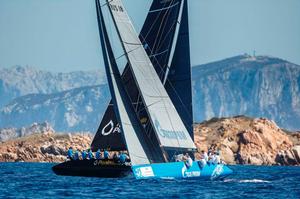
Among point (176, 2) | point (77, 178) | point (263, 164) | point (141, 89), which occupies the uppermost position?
point (176, 2)

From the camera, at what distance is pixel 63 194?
5353cm

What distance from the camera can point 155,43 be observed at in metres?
73.9

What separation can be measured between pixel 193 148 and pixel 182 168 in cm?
252

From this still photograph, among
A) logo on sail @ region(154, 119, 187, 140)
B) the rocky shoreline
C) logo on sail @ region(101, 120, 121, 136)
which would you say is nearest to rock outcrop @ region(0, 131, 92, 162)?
the rocky shoreline

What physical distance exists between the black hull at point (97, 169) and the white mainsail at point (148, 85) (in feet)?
13.7

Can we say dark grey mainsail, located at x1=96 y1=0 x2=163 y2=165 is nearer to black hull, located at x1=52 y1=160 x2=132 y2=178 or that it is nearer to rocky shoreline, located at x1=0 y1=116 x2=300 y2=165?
black hull, located at x1=52 y1=160 x2=132 y2=178

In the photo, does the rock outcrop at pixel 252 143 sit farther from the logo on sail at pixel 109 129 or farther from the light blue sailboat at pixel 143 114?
the light blue sailboat at pixel 143 114

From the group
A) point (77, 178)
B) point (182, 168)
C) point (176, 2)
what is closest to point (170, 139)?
point (182, 168)

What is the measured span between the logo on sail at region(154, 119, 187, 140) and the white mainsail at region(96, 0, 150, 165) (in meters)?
1.22

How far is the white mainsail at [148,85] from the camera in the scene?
65562mm

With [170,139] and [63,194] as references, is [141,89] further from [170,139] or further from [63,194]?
[63,194]

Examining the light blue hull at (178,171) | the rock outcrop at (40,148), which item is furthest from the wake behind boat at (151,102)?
the rock outcrop at (40,148)

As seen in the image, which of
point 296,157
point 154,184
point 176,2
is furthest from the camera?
point 296,157

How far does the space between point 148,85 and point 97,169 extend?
24.8ft
